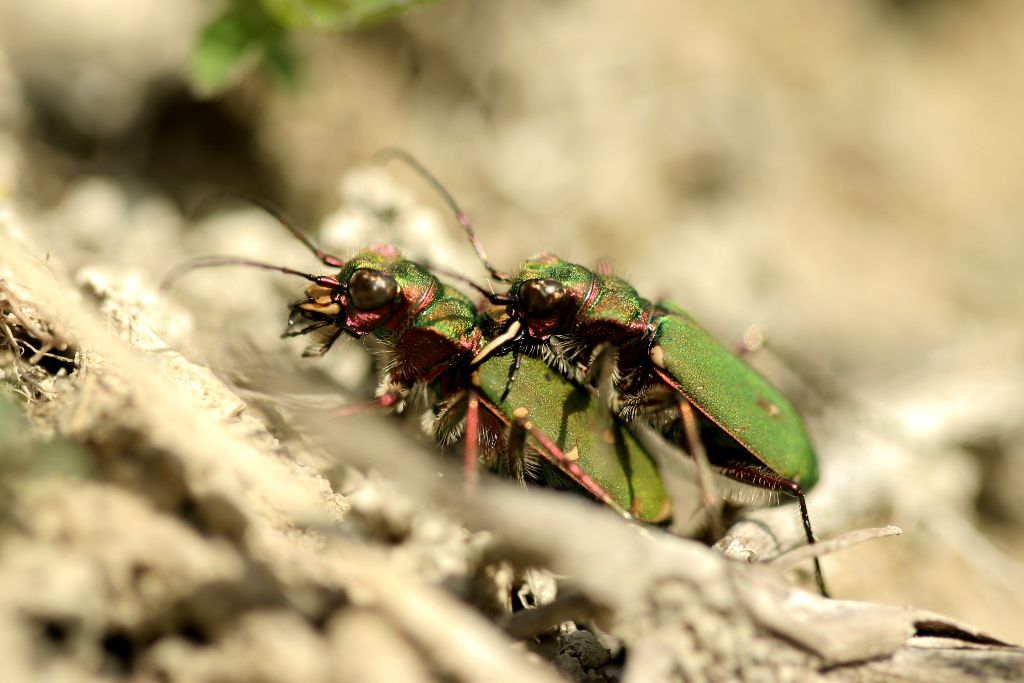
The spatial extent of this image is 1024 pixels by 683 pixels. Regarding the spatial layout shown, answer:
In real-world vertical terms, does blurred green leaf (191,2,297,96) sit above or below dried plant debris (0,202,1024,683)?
above

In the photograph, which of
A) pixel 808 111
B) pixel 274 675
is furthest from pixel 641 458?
pixel 808 111

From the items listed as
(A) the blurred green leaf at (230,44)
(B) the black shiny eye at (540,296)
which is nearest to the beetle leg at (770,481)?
(B) the black shiny eye at (540,296)

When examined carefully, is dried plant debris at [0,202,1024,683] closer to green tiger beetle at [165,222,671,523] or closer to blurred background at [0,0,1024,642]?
green tiger beetle at [165,222,671,523]

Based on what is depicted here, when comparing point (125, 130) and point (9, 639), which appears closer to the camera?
point (9, 639)

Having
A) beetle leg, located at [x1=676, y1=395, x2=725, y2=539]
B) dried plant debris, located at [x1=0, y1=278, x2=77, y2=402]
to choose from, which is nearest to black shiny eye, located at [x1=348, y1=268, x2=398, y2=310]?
dried plant debris, located at [x1=0, y1=278, x2=77, y2=402]

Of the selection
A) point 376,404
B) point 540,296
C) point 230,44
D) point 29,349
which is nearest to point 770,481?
point 540,296

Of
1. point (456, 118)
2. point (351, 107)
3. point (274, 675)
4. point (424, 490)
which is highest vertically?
point (456, 118)

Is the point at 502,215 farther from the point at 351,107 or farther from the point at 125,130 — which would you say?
the point at 125,130
